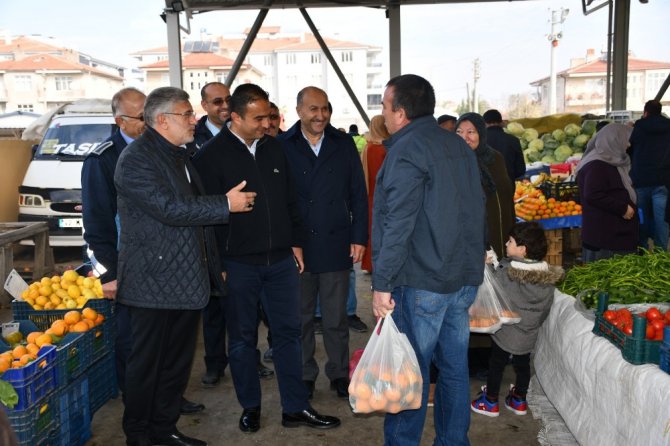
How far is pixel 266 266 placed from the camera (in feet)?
11.5

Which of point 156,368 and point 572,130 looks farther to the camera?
point 572,130

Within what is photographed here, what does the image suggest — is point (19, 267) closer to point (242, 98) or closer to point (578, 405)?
point (242, 98)

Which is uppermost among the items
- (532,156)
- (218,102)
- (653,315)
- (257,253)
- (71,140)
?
(218,102)

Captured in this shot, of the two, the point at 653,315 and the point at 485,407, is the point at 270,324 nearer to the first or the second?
the point at 485,407

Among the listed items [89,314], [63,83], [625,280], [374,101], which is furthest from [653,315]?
[374,101]

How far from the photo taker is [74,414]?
3.44m

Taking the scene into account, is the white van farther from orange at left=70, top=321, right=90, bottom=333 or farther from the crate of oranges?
the crate of oranges

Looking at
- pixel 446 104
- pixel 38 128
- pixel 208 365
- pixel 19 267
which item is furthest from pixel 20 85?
pixel 208 365

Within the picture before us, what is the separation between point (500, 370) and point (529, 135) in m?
8.59

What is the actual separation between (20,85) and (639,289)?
225 ft

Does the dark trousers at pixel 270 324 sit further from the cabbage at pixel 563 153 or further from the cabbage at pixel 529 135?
the cabbage at pixel 529 135

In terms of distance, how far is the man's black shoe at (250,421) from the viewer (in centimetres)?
369

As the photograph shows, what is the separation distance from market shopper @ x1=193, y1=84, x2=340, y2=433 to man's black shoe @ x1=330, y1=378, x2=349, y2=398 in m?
0.42

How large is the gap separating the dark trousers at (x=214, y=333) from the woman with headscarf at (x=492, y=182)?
195cm
